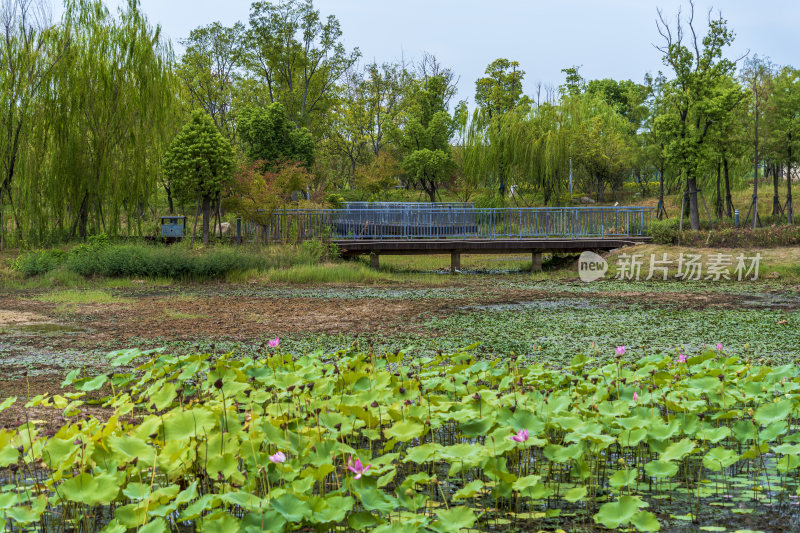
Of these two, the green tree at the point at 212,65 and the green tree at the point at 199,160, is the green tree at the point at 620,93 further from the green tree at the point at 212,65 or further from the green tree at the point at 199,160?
the green tree at the point at 199,160

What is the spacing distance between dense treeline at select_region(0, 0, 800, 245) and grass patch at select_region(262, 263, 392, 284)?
12.2 ft

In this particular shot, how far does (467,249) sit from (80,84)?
456 inches

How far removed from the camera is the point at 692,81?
22.4 m

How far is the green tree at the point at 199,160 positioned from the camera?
2022cm

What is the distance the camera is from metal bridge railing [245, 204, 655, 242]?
22391 millimetres

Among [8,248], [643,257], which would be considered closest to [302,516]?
[643,257]

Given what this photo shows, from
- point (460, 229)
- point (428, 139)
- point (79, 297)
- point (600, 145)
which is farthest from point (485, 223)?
point (428, 139)

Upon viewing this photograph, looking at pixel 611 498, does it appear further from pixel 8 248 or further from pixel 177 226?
pixel 177 226

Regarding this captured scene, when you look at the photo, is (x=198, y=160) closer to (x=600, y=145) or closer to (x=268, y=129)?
(x=268, y=129)

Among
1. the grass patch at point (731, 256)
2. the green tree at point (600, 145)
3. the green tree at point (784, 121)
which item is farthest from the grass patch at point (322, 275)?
the green tree at point (784, 121)

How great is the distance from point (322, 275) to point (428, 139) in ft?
65.6

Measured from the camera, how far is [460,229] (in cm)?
2289

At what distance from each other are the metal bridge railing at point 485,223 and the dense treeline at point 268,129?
1.91m

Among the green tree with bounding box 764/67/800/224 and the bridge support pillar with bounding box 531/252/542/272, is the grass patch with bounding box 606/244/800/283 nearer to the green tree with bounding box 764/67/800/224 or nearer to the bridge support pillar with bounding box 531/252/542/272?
the bridge support pillar with bounding box 531/252/542/272
